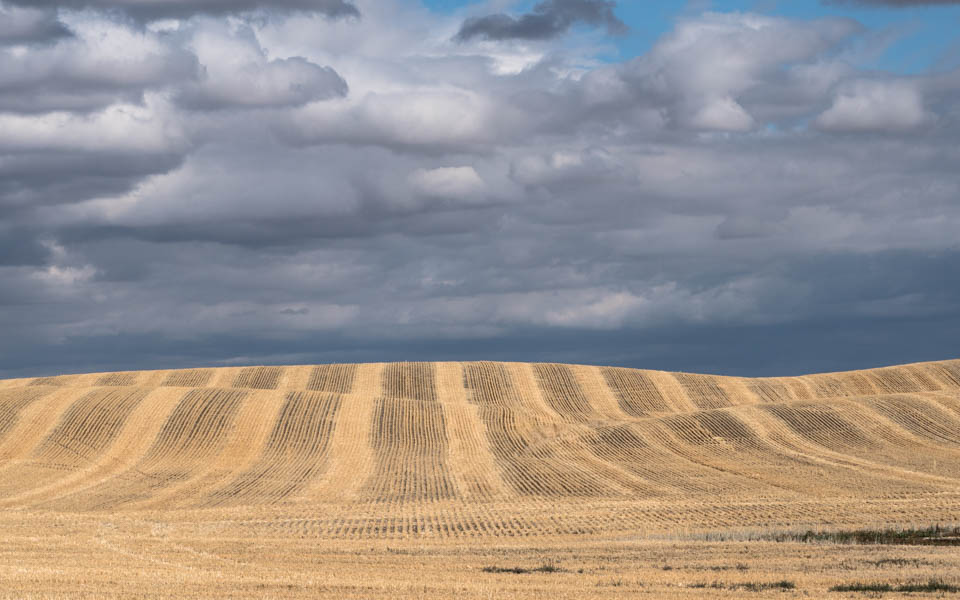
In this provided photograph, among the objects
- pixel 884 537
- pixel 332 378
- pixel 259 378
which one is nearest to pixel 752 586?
pixel 884 537

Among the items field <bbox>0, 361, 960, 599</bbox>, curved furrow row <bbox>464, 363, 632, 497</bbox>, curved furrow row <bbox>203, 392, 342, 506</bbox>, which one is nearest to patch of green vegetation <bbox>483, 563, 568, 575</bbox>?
field <bbox>0, 361, 960, 599</bbox>

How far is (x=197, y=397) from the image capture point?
300 feet

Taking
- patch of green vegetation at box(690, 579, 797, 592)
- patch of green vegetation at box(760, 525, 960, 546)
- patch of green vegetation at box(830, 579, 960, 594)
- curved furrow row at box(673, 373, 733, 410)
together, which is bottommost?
patch of green vegetation at box(760, 525, 960, 546)

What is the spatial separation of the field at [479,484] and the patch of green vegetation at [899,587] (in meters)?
0.13

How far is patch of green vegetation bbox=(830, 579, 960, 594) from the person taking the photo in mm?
26098

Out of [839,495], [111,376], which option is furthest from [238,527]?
[111,376]

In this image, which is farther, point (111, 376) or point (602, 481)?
point (111, 376)

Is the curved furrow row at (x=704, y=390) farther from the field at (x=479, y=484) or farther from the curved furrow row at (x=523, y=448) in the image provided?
the curved furrow row at (x=523, y=448)

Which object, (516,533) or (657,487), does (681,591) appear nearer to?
(516,533)

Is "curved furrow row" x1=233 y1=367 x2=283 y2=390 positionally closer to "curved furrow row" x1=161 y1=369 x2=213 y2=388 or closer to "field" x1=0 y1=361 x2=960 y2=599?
"field" x1=0 y1=361 x2=960 y2=599

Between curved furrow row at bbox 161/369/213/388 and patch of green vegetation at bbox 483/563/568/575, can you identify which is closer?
patch of green vegetation at bbox 483/563/568/575

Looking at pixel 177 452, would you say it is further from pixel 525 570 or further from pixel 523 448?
pixel 525 570

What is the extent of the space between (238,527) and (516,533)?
43.4ft

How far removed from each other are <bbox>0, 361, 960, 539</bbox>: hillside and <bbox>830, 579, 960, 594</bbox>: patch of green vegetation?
17673 mm
